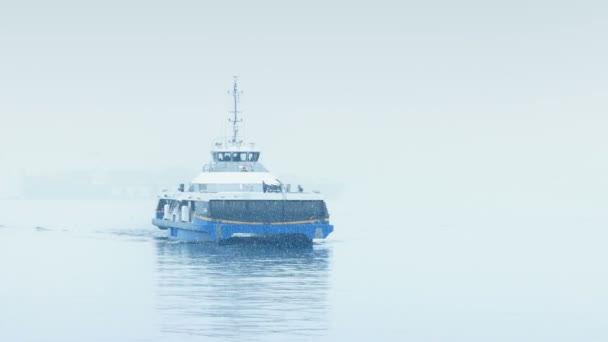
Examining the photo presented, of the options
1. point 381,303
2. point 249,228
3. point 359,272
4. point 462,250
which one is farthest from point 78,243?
point 381,303

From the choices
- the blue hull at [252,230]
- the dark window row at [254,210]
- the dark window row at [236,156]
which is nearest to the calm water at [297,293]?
the blue hull at [252,230]

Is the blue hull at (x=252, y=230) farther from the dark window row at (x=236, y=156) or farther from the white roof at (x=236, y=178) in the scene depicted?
the dark window row at (x=236, y=156)

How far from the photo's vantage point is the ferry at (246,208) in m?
93.2

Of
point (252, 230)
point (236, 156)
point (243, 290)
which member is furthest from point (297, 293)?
point (236, 156)

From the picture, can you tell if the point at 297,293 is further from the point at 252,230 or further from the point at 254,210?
the point at 254,210

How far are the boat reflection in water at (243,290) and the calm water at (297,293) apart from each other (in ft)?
0.28

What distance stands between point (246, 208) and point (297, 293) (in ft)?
105

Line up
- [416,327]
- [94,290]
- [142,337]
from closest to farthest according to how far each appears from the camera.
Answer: [142,337], [416,327], [94,290]

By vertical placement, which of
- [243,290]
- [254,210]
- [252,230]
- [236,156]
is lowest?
[243,290]

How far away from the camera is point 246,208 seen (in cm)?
9369

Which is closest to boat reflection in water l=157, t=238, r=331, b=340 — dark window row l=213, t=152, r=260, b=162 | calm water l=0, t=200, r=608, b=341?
calm water l=0, t=200, r=608, b=341

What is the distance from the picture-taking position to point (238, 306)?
5603cm

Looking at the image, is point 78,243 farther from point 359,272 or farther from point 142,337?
point 142,337

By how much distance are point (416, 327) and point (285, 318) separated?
5.59 metres
